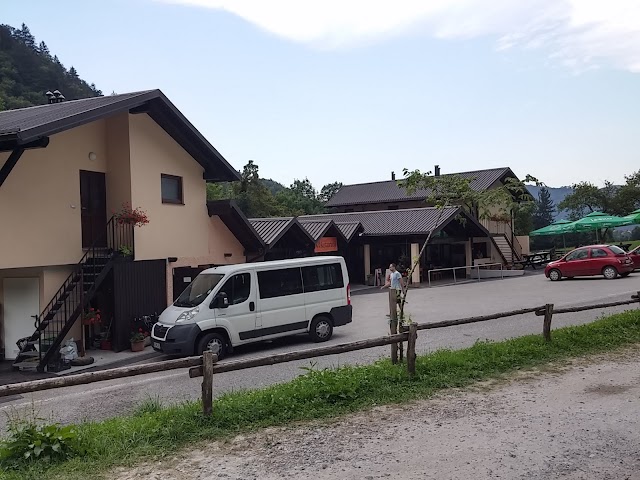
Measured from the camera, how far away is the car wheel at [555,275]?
25547 mm

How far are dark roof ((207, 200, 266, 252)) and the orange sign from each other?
25.4 feet

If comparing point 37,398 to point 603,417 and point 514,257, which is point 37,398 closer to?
point 603,417

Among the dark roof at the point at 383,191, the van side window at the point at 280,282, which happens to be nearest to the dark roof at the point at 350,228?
the dark roof at the point at 383,191

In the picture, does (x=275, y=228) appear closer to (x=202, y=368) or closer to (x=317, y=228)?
(x=317, y=228)

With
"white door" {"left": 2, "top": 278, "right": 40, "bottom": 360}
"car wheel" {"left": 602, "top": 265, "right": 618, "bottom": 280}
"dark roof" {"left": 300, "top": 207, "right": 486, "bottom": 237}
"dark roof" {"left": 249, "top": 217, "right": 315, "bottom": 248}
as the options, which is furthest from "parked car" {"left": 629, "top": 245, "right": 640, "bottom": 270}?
"white door" {"left": 2, "top": 278, "right": 40, "bottom": 360}

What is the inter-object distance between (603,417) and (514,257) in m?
33.2

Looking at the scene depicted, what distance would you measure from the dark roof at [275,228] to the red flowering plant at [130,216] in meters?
5.46

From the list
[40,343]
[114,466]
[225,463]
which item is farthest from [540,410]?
[40,343]

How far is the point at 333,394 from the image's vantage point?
7145 mm

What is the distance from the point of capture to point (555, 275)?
2569cm

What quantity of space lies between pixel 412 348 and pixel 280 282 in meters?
5.52

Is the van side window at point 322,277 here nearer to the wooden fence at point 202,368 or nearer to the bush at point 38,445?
the wooden fence at point 202,368

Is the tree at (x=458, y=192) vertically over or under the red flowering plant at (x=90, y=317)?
over

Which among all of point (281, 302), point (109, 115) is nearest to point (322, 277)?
point (281, 302)
